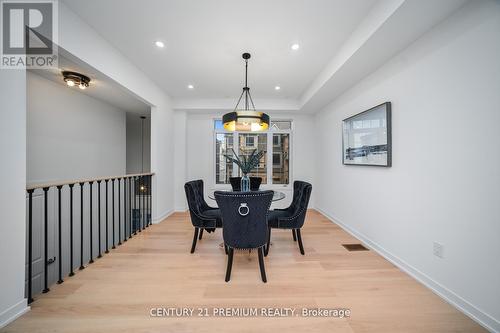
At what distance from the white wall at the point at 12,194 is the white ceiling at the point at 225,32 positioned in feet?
3.73

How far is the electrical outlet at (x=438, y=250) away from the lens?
5.80 ft

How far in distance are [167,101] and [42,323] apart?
389cm

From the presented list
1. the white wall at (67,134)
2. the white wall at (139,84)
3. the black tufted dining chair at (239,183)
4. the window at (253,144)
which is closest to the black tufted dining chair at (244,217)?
the black tufted dining chair at (239,183)

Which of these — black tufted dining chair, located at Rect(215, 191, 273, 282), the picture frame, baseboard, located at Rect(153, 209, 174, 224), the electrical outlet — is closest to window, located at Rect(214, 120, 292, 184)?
baseboard, located at Rect(153, 209, 174, 224)

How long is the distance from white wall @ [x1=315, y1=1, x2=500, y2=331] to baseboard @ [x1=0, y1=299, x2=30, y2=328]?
11.5 ft

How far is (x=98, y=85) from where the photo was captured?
3494 mm

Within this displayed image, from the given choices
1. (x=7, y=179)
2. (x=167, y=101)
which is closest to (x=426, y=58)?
(x=7, y=179)

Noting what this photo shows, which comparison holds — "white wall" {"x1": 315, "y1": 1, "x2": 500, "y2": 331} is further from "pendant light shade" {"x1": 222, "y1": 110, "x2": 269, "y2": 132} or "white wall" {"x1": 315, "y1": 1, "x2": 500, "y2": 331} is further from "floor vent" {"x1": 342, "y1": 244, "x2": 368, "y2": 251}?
"pendant light shade" {"x1": 222, "y1": 110, "x2": 269, "y2": 132}

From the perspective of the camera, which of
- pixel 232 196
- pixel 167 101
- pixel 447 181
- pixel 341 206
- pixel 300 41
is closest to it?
pixel 447 181

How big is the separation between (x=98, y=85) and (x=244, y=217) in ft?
12.0

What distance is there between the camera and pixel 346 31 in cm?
222

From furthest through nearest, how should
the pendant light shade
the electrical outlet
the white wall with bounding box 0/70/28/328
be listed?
the pendant light shade
the electrical outlet
the white wall with bounding box 0/70/28/328

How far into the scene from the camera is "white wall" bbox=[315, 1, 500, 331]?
143cm

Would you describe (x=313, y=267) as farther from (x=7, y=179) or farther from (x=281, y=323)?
(x=7, y=179)
